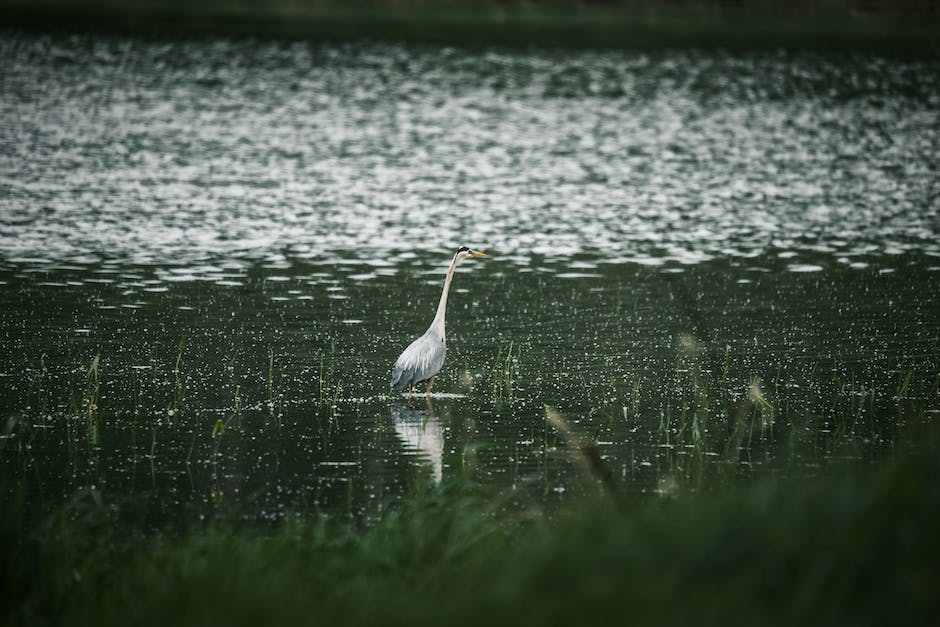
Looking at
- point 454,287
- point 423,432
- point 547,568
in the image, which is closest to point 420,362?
point 423,432

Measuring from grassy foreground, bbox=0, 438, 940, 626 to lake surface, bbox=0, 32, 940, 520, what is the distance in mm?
1063

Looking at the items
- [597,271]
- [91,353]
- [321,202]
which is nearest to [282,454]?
[91,353]

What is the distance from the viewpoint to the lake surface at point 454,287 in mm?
12719

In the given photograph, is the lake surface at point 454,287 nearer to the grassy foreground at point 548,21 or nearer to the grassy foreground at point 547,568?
the grassy foreground at point 547,568

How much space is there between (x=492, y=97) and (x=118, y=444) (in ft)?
113

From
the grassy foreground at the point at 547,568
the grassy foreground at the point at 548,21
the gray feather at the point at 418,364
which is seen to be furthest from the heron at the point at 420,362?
the grassy foreground at the point at 548,21

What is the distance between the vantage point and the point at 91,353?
1608cm

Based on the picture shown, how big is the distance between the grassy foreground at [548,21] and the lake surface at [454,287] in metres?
13.1

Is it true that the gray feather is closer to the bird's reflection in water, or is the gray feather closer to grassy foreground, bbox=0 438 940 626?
the bird's reflection in water

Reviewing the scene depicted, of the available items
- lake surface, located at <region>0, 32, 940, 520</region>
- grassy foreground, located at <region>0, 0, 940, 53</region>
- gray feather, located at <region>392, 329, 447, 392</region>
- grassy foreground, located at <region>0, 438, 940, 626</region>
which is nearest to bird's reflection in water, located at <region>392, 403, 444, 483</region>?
lake surface, located at <region>0, 32, 940, 520</region>

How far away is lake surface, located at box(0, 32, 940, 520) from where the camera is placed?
12.7m

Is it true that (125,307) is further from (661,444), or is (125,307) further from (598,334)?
(661,444)

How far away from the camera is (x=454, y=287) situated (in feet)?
69.5

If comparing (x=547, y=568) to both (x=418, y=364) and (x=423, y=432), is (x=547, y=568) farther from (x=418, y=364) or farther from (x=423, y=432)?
(x=418, y=364)
